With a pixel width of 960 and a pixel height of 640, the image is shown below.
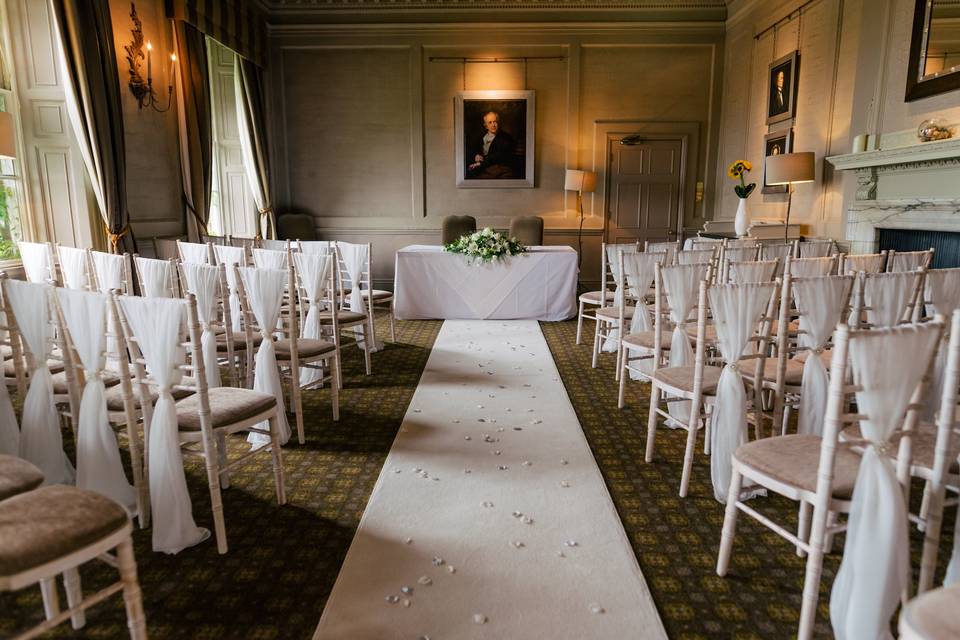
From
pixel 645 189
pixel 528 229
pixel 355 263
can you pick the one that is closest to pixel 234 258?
pixel 355 263

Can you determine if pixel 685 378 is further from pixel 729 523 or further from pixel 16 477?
pixel 16 477

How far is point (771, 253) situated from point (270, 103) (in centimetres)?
684

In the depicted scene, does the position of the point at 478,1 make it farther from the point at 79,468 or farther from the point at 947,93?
the point at 79,468

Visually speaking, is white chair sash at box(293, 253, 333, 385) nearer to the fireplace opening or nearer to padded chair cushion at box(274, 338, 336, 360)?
padded chair cushion at box(274, 338, 336, 360)

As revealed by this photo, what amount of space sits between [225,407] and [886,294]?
2814mm

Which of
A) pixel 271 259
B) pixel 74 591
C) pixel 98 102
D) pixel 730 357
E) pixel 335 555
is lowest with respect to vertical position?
pixel 335 555

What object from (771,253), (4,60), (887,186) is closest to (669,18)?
(887,186)

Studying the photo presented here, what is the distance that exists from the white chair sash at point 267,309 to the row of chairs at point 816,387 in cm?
189

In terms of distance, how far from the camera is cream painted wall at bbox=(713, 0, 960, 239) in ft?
16.2

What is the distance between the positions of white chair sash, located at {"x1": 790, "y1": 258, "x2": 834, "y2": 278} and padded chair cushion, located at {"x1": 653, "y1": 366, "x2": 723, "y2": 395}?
80 centimetres

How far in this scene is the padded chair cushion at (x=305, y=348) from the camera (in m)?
3.42

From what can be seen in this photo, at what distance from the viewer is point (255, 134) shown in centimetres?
780

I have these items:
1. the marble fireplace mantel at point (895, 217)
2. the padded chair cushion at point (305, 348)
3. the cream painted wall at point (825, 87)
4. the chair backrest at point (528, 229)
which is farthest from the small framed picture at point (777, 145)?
the padded chair cushion at point (305, 348)

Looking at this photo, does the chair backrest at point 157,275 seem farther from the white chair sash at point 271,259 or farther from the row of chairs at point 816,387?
the row of chairs at point 816,387
